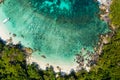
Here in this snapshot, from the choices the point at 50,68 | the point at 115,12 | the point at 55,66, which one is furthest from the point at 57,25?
the point at 115,12

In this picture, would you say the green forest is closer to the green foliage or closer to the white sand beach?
the green foliage

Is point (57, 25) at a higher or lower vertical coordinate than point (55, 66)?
higher

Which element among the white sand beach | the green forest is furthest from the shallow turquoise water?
the green forest

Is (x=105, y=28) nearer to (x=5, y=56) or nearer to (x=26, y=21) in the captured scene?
(x=26, y=21)

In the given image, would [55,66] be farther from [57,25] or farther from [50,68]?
[57,25]

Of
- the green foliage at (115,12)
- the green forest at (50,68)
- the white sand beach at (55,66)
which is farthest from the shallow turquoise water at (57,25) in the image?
the green forest at (50,68)

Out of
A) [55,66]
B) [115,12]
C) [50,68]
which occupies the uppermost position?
[115,12]

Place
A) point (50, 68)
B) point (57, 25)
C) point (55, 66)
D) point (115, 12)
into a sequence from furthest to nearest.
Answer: point (57, 25) → point (115, 12) → point (55, 66) → point (50, 68)

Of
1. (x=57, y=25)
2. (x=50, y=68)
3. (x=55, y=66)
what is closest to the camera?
(x=50, y=68)
